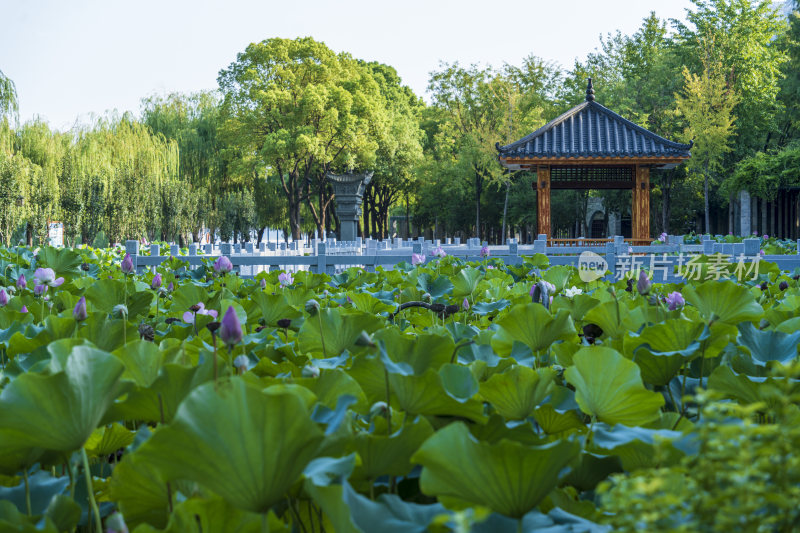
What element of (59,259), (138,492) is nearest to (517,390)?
(138,492)

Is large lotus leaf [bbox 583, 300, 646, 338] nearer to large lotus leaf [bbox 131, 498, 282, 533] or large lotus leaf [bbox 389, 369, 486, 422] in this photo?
large lotus leaf [bbox 389, 369, 486, 422]

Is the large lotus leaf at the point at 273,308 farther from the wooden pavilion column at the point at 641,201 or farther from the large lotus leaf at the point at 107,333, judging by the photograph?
the wooden pavilion column at the point at 641,201

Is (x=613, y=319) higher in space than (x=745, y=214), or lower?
lower

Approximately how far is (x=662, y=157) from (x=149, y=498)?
21.9m

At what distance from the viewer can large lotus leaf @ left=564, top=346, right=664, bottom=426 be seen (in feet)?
Answer: 3.93

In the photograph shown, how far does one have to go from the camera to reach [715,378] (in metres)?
1.38

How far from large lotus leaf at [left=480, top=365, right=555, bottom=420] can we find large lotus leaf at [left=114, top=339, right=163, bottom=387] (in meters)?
0.61

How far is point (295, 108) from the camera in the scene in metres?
36.1

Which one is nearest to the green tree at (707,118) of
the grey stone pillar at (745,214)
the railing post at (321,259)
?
the grey stone pillar at (745,214)

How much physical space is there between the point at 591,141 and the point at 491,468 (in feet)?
72.9

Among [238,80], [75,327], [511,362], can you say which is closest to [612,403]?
[511,362]

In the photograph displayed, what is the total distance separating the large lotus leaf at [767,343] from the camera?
1.68m

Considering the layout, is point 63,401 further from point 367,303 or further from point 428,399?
point 367,303

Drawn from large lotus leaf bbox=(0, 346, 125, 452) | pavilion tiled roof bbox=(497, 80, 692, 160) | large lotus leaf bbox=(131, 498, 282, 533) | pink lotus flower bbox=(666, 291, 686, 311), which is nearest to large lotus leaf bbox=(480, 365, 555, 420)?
large lotus leaf bbox=(131, 498, 282, 533)
